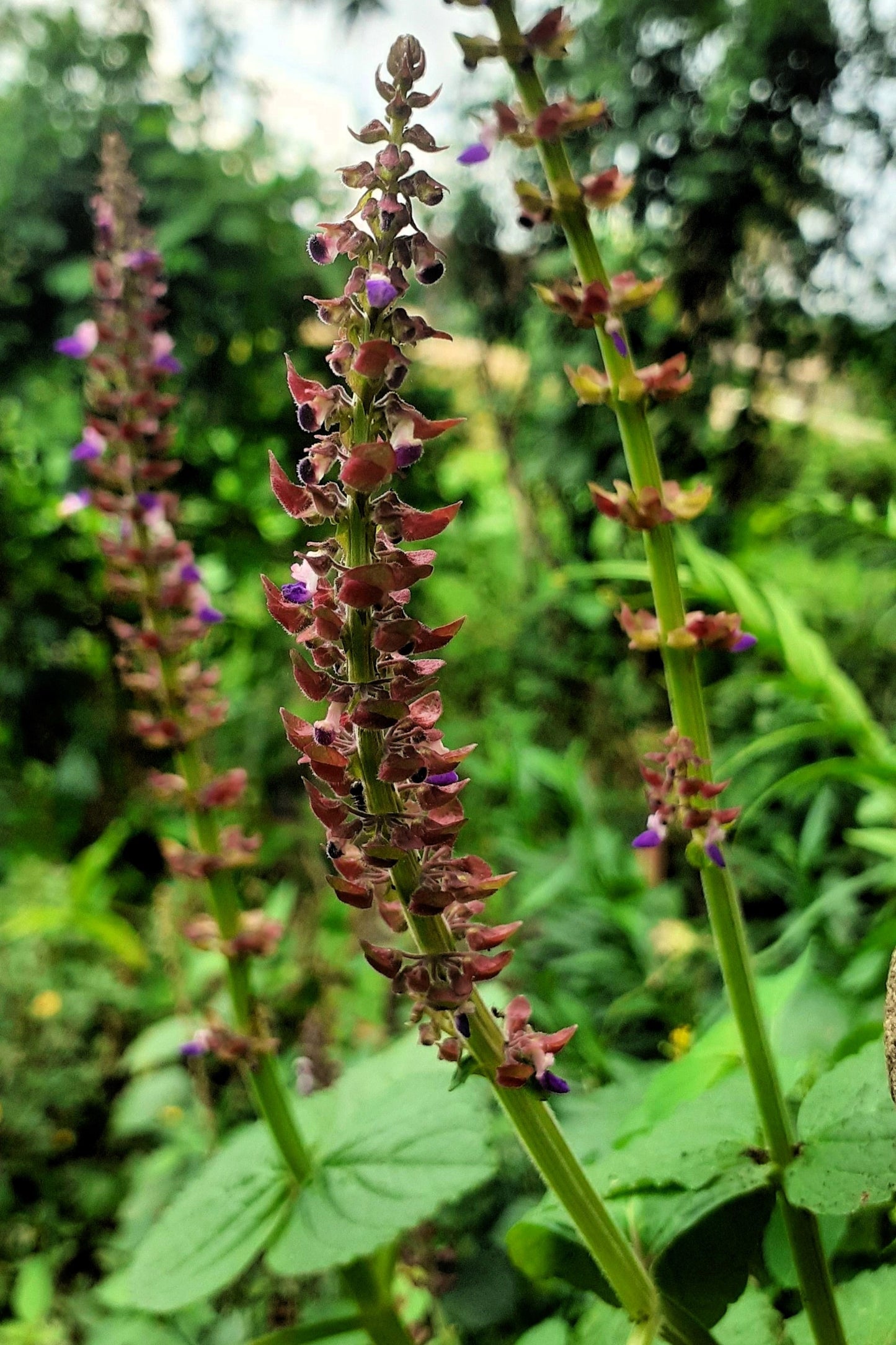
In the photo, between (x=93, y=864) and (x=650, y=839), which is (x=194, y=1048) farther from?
(x=93, y=864)

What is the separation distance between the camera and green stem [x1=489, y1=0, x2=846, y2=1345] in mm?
478

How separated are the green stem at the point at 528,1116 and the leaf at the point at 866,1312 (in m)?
0.10

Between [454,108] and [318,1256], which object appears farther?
[454,108]

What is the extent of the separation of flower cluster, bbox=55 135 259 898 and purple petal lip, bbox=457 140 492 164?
1.35 ft

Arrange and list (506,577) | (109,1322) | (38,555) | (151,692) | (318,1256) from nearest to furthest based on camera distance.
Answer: (318,1256)
(151,692)
(109,1322)
(38,555)
(506,577)

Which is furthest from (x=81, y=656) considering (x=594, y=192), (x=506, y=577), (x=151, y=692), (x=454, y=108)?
(x=594, y=192)

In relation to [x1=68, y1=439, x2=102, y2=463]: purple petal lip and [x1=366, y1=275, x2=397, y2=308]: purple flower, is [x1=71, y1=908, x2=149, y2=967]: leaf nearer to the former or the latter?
[x1=68, y1=439, x2=102, y2=463]: purple petal lip

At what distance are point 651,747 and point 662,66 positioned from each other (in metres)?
1.53

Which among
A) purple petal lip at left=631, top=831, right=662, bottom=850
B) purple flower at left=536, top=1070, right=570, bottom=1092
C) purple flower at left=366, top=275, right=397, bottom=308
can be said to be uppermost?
purple flower at left=366, top=275, right=397, bottom=308

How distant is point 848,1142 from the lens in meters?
0.51

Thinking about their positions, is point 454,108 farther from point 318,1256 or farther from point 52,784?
point 318,1256

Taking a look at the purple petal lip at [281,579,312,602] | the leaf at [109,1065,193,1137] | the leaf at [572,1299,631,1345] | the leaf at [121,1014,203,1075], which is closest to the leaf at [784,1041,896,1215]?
the leaf at [572,1299,631,1345]

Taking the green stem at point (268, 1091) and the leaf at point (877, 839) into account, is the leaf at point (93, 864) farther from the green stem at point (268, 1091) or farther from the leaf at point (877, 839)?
the leaf at point (877, 839)

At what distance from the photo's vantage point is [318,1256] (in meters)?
0.65
